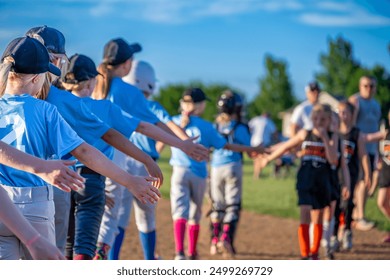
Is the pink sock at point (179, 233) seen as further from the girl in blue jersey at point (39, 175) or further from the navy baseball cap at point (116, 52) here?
the girl in blue jersey at point (39, 175)

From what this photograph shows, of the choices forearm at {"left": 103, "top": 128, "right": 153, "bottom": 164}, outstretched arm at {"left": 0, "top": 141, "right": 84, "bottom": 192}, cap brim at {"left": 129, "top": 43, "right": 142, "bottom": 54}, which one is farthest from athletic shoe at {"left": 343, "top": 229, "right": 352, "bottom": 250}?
outstretched arm at {"left": 0, "top": 141, "right": 84, "bottom": 192}

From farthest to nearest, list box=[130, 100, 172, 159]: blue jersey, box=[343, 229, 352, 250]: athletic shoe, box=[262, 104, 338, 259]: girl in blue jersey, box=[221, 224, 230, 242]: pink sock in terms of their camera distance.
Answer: box=[343, 229, 352, 250]: athletic shoe → box=[221, 224, 230, 242]: pink sock → box=[262, 104, 338, 259]: girl in blue jersey → box=[130, 100, 172, 159]: blue jersey

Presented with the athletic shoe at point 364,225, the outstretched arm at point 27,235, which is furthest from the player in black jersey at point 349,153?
the outstretched arm at point 27,235

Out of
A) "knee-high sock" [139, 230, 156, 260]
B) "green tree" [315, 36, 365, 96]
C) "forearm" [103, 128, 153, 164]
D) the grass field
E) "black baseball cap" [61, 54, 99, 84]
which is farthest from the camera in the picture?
"green tree" [315, 36, 365, 96]

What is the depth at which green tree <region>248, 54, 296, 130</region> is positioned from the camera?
69.7 meters

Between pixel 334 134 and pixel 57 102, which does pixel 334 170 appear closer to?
pixel 334 134

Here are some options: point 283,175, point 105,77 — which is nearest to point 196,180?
point 105,77

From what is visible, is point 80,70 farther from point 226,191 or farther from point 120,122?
point 226,191

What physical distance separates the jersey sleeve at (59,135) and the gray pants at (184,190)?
4648mm

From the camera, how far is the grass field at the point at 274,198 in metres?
12.8

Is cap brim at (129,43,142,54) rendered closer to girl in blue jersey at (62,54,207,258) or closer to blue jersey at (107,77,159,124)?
blue jersey at (107,77,159,124)

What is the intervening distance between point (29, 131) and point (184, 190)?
15.6 ft

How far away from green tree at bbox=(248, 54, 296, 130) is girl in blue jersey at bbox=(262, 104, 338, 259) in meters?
61.1
